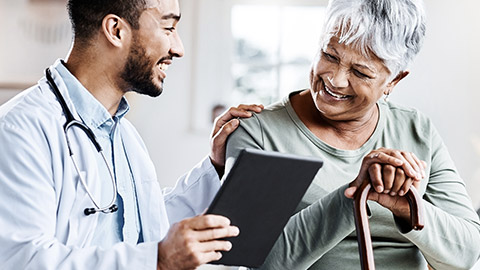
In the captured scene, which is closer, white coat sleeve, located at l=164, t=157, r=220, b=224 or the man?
the man

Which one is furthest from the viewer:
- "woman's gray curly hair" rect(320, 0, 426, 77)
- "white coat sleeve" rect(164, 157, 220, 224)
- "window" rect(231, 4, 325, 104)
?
"window" rect(231, 4, 325, 104)

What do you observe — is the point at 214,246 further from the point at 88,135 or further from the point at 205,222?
the point at 88,135

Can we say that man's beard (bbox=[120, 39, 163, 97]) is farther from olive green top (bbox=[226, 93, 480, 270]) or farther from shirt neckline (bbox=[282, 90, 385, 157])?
shirt neckline (bbox=[282, 90, 385, 157])

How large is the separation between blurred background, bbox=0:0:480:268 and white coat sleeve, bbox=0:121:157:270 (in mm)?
3023

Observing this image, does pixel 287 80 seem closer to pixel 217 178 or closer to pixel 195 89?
pixel 195 89

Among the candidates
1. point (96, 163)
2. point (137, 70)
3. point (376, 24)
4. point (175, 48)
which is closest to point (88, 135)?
point (96, 163)

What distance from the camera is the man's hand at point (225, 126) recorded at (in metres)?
1.78

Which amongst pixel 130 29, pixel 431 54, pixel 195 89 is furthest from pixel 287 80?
pixel 130 29

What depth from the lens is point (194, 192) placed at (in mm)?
1984

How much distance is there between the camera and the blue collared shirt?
1584 millimetres

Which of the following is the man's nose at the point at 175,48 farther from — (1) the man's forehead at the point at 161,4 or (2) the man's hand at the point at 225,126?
(2) the man's hand at the point at 225,126

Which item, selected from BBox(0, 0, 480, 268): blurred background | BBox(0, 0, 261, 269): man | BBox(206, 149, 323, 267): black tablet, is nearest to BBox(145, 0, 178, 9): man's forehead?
BBox(0, 0, 261, 269): man

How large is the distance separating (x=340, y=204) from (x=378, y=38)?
1.37 ft

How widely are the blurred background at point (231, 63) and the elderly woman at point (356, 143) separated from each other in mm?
2372
